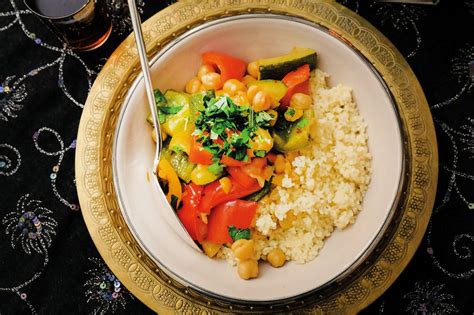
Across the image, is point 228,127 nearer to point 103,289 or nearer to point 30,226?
point 103,289

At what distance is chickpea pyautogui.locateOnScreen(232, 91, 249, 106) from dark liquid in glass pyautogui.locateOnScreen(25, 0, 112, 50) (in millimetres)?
688

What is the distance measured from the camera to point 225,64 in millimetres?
2084

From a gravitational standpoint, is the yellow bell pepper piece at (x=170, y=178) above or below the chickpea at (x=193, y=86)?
below

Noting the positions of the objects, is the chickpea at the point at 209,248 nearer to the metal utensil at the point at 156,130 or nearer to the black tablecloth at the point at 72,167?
the metal utensil at the point at 156,130

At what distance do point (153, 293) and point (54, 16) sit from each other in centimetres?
121

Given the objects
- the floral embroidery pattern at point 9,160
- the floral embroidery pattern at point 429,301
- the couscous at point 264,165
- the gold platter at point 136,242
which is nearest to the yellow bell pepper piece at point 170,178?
the couscous at point 264,165

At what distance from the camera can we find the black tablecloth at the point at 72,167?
84.8 inches

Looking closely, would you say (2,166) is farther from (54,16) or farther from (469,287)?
(469,287)

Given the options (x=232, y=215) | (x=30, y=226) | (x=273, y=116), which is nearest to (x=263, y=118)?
(x=273, y=116)

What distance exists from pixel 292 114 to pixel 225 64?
0.35m

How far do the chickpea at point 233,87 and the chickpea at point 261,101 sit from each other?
101 millimetres

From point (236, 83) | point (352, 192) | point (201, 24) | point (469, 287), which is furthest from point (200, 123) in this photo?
point (469, 287)

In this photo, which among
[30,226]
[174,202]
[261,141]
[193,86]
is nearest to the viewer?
[261,141]

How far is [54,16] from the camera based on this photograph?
2.14 m
